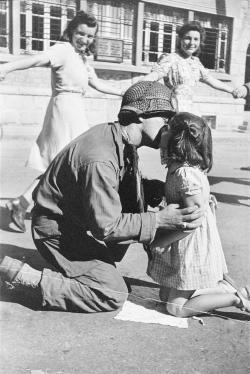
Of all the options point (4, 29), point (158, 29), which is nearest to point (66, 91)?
point (4, 29)

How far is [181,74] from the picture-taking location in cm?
612

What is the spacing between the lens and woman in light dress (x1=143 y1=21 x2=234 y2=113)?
6.12 meters

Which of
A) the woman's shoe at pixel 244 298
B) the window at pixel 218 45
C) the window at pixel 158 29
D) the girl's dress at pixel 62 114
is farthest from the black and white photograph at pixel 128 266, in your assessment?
the window at pixel 218 45

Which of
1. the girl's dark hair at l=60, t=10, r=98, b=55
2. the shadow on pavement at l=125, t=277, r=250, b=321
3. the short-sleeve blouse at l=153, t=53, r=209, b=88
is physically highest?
the girl's dark hair at l=60, t=10, r=98, b=55

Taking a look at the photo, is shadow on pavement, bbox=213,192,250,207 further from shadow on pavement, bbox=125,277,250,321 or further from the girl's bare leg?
the girl's bare leg

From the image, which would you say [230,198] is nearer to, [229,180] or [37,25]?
[229,180]

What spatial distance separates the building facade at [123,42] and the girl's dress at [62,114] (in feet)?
29.0

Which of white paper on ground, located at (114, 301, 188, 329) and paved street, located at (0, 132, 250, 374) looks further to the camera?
white paper on ground, located at (114, 301, 188, 329)

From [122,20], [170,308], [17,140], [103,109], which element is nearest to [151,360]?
[170,308]

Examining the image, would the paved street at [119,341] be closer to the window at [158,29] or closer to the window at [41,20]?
the window at [41,20]

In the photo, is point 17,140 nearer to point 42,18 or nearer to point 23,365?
point 42,18

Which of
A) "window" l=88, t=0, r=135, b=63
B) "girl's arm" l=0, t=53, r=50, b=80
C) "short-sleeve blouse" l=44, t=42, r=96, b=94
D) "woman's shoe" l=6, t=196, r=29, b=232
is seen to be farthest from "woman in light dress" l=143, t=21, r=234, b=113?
"window" l=88, t=0, r=135, b=63

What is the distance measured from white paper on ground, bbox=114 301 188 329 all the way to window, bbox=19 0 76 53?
13.8 m

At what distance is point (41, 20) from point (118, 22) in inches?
104
